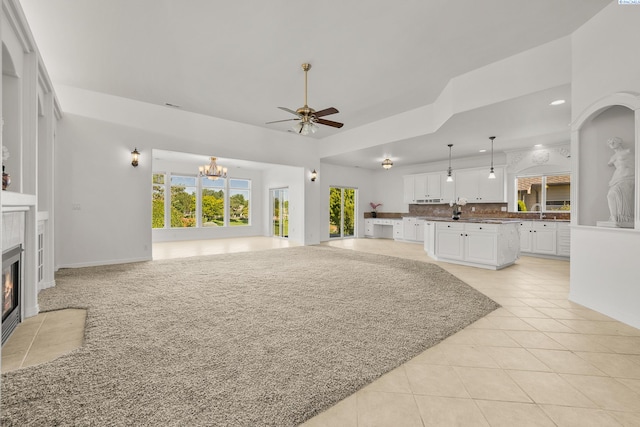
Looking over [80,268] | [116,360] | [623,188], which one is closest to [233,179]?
[80,268]

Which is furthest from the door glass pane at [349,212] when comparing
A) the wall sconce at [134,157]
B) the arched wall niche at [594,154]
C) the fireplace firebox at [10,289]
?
the fireplace firebox at [10,289]

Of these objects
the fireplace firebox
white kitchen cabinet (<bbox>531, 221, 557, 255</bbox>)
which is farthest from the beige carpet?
white kitchen cabinet (<bbox>531, 221, 557, 255</bbox>)

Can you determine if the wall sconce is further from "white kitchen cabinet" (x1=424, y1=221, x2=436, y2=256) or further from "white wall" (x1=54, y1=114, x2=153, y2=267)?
"white kitchen cabinet" (x1=424, y1=221, x2=436, y2=256)

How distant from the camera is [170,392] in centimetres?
167

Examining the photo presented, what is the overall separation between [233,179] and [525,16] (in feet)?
31.0

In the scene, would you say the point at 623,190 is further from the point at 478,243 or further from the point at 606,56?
the point at 478,243

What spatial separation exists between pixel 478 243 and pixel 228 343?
4.91 metres

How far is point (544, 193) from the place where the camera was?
23.6ft

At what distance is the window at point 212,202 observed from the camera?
10.2m

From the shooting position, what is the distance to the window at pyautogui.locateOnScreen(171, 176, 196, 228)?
380 inches

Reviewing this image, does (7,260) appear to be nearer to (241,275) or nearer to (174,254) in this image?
(241,275)

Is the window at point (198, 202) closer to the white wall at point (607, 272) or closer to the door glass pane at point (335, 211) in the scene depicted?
the door glass pane at point (335, 211)

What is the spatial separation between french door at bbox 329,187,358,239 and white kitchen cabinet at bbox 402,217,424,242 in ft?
6.52

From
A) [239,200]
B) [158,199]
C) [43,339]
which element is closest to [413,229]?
[239,200]
